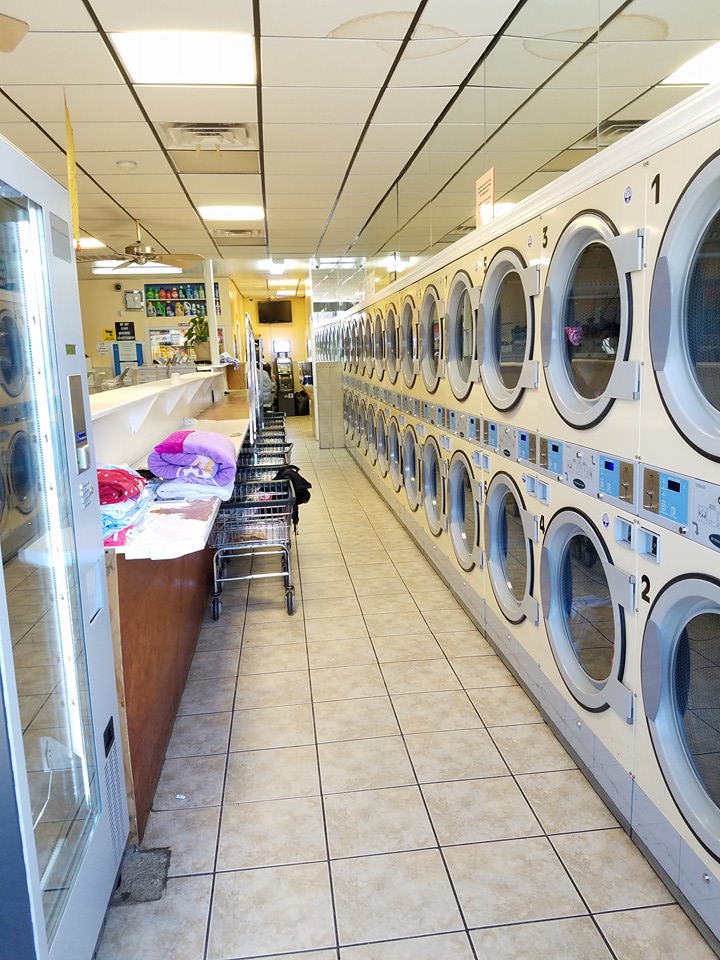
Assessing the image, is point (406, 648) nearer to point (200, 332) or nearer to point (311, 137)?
point (311, 137)

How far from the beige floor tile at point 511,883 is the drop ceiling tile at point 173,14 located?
332 cm

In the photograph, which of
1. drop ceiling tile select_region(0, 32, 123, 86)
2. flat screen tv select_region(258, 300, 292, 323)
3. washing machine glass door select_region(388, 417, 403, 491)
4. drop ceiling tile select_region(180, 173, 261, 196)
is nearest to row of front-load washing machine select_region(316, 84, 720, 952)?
drop ceiling tile select_region(0, 32, 123, 86)

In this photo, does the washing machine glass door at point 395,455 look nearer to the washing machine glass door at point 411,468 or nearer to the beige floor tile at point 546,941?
the washing machine glass door at point 411,468

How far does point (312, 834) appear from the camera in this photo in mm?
2236

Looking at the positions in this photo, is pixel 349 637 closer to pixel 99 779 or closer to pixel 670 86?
pixel 99 779

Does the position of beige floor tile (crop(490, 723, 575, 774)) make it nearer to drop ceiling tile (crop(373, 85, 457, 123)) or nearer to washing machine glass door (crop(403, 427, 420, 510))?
washing machine glass door (crop(403, 427, 420, 510))

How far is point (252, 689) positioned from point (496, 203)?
2.58 m

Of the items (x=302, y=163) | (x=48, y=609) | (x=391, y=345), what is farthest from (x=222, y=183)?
(x=48, y=609)

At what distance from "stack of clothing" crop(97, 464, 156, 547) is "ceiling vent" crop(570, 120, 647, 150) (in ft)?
6.17

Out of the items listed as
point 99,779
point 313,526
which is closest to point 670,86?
point 99,779

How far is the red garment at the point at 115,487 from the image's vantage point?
2.25 meters

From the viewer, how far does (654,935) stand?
71.0 inches

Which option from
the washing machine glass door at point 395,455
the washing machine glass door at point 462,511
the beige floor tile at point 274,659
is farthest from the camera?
the washing machine glass door at point 395,455

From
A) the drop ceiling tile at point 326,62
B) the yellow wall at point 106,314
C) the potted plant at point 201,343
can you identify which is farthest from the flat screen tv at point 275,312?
the drop ceiling tile at point 326,62
